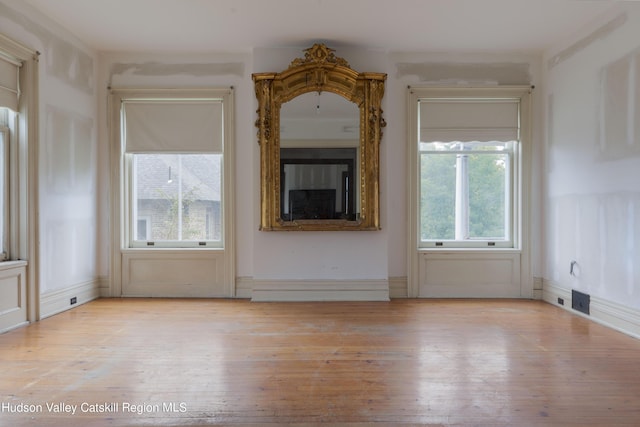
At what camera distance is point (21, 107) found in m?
3.57

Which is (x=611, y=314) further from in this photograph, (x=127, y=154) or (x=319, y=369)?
(x=127, y=154)

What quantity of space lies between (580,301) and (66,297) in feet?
16.9

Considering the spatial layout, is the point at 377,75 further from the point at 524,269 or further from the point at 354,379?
the point at 354,379

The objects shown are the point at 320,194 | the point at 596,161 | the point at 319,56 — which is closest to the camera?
the point at 596,161

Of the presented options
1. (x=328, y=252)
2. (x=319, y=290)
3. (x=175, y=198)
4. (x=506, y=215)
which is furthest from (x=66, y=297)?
(x=506, y=215)

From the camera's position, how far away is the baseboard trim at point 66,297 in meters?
3.85

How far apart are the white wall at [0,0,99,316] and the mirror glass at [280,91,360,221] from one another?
2153mm

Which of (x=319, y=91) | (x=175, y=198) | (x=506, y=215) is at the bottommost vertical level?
(x=506, y=215)

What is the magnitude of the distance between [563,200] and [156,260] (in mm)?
4547

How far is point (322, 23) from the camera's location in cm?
395

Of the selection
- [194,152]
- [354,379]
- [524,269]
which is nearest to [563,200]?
[524,269]

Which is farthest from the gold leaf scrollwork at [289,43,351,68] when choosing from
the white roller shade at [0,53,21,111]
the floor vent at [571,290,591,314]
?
the floor vent at [571,290,591,314]

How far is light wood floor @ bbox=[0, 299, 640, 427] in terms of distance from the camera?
2.04 metres

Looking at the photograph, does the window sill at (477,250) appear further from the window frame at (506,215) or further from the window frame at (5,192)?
the window frame at (5,192)
